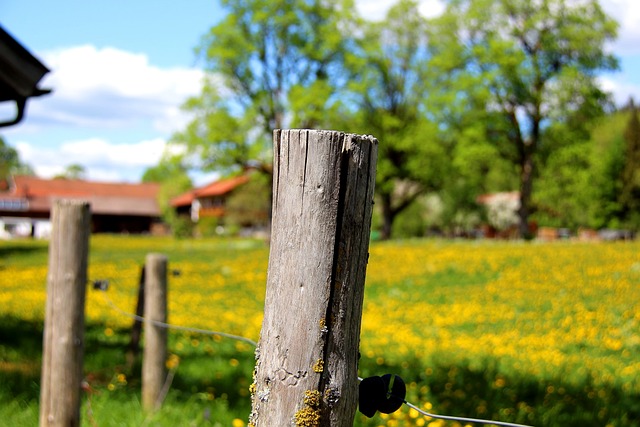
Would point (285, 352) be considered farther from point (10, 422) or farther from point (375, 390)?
point (10, 422)

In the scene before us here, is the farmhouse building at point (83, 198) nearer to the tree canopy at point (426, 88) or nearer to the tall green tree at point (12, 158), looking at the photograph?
the tall green tree at point (12, 158)

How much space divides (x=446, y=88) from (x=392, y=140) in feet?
13.6

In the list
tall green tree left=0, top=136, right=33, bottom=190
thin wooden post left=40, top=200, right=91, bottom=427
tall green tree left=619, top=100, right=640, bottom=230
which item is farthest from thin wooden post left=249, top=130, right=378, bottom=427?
tall green tree left=0, top=136, right=33, bottom=190

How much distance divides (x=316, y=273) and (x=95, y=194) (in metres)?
86.3

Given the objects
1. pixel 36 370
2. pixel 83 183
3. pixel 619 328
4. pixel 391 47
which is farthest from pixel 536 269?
pixel 83 183

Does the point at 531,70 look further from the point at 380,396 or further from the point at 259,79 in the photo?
the point at 380,396

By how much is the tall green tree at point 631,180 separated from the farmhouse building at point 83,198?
151ft

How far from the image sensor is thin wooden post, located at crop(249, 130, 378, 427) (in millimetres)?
1765

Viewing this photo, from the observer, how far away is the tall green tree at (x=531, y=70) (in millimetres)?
33406

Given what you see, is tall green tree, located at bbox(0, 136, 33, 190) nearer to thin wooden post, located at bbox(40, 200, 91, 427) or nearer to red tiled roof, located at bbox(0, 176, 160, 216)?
red tiled roof, located at bbox(0, 176, 160, 216)

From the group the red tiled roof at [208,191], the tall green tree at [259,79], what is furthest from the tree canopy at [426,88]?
the red tiled roof at [208,191]

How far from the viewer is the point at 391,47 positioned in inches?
1635

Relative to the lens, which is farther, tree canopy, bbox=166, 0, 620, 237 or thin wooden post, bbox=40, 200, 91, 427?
tree canopy, bbox=166, 0, 620, 237

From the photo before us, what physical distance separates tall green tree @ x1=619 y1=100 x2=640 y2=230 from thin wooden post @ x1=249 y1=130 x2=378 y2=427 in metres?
58.7
